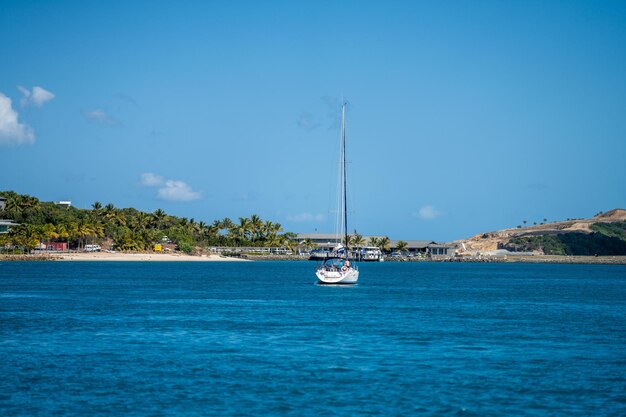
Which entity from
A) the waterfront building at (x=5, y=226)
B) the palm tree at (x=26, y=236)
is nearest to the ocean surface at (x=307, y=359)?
the palm tree at (x=26, y=236)

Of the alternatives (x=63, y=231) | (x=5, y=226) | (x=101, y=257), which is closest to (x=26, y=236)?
(x=5, y=226)

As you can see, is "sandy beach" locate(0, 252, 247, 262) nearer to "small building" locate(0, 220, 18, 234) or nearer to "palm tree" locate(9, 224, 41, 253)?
"palm tree" locate(9, 224, 41, 253)

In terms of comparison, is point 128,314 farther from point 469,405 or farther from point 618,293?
point 618,293

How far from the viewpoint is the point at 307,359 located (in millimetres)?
35156

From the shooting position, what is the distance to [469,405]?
26.6 m

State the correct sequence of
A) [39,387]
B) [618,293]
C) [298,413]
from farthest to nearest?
[618,293]
[39,387]
[298,413]

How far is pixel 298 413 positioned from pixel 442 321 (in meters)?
27.9

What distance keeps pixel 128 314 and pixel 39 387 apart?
25.8m

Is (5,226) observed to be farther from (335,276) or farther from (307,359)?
(307,359)

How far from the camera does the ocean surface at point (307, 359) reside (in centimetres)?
2675

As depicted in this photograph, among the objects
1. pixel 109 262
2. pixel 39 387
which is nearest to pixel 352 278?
pixel 39 387

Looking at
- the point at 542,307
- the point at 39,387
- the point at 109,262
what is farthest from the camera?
the point at 109,262

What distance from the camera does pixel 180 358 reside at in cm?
3509

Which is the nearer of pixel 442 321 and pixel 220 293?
pixel 442 321
